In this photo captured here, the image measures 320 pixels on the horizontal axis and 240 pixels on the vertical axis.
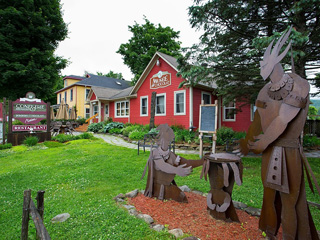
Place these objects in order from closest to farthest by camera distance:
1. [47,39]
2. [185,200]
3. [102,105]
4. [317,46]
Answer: [185,200], [317,46], [47,39], [102,105]

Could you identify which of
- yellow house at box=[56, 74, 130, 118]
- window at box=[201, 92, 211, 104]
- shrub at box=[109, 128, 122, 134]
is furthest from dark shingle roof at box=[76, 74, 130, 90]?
window at box=[201, 92, 211, 104]

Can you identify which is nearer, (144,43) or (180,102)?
(180,102)

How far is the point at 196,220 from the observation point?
2.96m

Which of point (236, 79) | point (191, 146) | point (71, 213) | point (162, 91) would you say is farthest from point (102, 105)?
point (71, 213)

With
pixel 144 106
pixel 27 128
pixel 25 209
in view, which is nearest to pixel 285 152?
pixel 25 209

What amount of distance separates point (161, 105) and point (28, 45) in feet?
42.9

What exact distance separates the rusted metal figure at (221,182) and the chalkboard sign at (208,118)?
5.02 m

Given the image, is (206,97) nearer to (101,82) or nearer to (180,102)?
(180,102)

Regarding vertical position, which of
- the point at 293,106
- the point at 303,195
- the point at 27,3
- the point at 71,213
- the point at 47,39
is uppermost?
the point at 27,3

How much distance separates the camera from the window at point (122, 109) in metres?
19.6

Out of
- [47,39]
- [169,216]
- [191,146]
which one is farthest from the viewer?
[47,39]

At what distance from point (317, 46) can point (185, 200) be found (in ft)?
21.2

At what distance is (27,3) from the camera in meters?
15.8

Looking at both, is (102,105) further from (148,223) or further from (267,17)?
(148,223)
